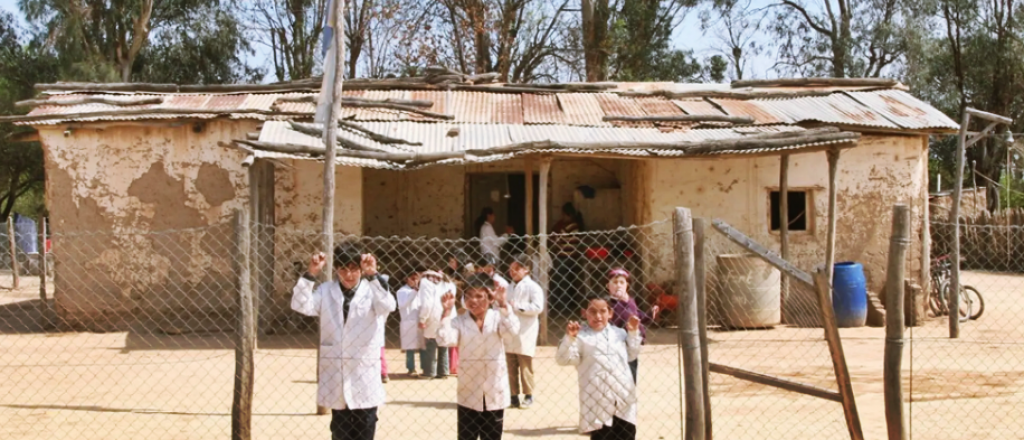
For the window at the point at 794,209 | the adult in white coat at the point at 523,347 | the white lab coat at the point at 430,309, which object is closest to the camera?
the white lab coat at the point at 430,309

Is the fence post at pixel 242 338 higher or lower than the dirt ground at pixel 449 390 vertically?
higher

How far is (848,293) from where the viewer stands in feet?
44.1

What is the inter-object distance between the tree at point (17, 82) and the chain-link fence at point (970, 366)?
74.0 feet

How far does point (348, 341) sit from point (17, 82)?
995 inches

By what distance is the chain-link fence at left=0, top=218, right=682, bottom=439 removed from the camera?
5.53m

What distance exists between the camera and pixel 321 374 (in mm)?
5480

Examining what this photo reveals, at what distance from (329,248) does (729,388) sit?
3636 millimetres

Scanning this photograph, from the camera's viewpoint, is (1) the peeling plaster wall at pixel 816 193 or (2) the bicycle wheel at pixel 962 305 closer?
(2) the bicycle wheel at pixel 962 305

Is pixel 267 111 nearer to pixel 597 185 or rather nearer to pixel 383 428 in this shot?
pixel 597 185

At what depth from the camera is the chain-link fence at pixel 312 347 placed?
553 centimetres

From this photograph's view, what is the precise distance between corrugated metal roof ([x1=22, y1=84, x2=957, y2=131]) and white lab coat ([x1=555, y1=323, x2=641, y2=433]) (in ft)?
28.2

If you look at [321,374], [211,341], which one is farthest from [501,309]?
[211,341]

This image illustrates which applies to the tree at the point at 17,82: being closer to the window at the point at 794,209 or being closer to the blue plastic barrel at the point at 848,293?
the window at the point at 794,209

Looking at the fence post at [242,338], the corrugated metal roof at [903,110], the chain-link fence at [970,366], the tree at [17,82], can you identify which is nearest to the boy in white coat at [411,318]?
the fence post at [242,338]
